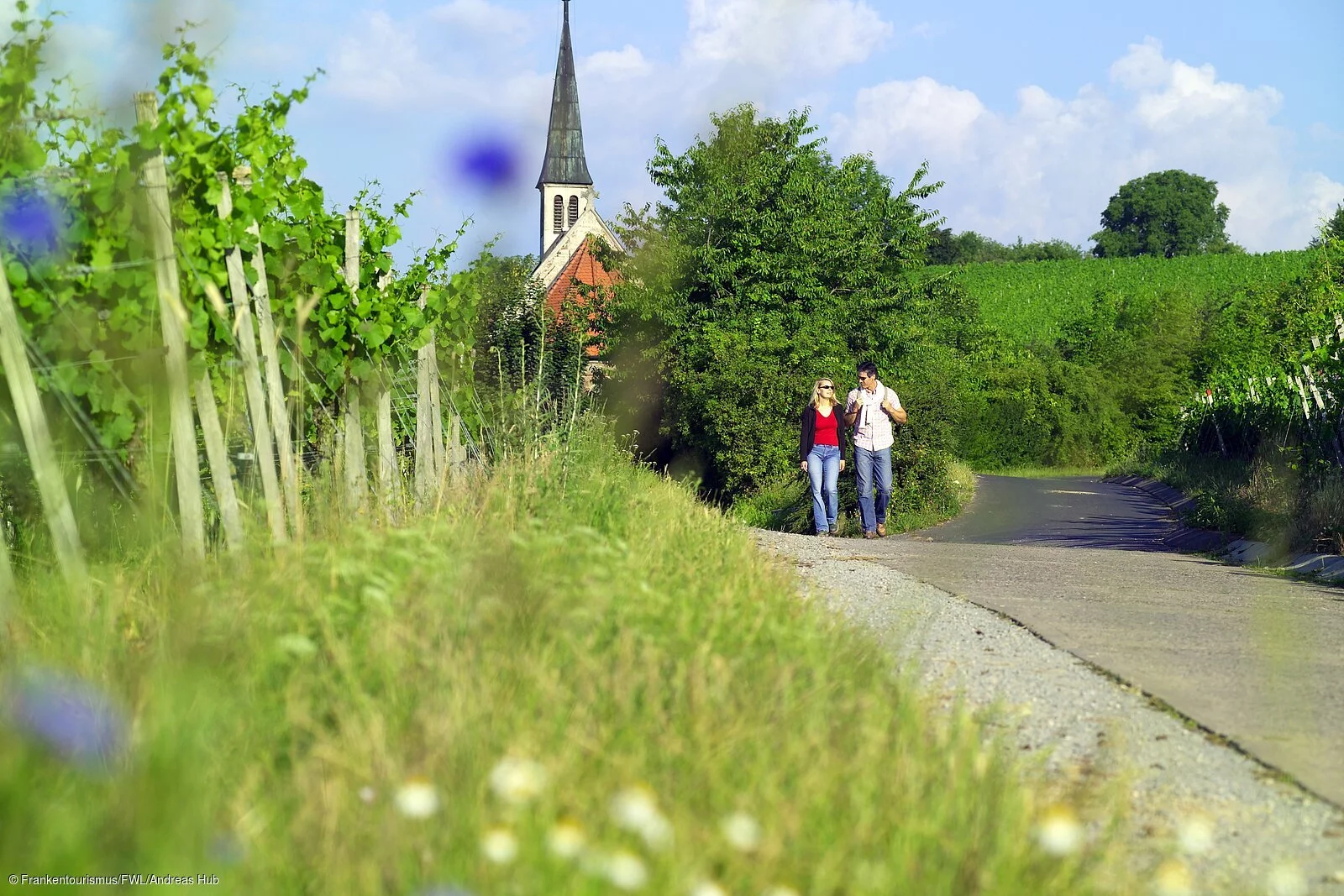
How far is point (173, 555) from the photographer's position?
18.5 ft

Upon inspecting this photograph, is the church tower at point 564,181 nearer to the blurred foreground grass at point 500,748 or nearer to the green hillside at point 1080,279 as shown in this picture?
the green hillside at point 1080,279

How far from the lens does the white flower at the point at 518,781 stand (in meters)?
2.60

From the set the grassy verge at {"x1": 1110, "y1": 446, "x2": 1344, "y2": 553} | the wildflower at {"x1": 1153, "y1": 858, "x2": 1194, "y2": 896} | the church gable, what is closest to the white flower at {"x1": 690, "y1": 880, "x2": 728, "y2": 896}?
the wildflower at {"x1": 1153, "y1": 858, "x2": 1194, "y2": 896}

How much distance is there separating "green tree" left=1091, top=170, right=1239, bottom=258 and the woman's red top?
105 m

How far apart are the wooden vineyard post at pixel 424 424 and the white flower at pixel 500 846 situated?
20.9 ft

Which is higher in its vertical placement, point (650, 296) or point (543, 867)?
point (650, 296)

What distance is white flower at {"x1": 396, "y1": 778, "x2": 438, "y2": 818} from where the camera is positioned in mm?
2582

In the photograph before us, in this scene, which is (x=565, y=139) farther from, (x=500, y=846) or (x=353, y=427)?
(x=500, y=846)

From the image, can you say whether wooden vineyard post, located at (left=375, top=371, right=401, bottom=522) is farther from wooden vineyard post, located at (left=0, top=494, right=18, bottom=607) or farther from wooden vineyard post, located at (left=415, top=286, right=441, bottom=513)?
wooden vineyard post, located at (left=0, top=494, right=18, bottom=607)

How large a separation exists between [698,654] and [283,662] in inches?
46.4

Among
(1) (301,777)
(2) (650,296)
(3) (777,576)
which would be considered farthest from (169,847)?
(2) (650,296)

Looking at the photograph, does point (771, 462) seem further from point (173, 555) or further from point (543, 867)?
point (543, 867)

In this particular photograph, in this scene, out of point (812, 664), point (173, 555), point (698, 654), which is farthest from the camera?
point (173, 555)

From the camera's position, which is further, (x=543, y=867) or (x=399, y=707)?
(x=399, y=707)
